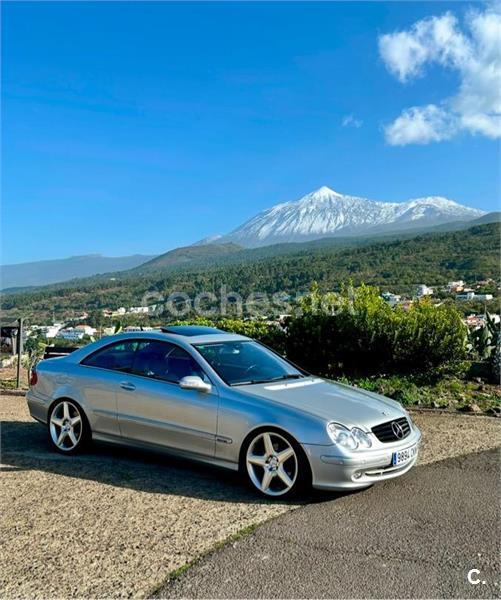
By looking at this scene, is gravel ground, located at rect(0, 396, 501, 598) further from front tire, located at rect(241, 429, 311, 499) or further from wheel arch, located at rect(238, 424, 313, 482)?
wheel arch, located at rect(238, 424, 313, 482)

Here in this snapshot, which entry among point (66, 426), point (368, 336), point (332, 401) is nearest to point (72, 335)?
point (368, 336)

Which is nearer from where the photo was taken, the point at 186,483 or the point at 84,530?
the point at 84,530

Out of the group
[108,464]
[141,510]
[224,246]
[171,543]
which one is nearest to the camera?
[171,543]

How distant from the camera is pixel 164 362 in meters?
6.10

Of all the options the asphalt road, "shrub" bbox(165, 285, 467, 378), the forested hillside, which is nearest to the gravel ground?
the asphalt road

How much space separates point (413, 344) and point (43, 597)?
8.02 metres

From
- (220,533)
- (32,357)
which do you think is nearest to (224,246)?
(32,357)

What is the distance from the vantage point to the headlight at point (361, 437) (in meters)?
4.93

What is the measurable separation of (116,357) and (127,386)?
0.49 meters

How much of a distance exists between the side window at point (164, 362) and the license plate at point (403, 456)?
1.79 metres

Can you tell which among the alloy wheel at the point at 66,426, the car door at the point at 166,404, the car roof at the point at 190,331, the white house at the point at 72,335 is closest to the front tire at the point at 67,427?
the alloy wheel at the point at 66,426

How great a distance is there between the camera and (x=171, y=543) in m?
4.10

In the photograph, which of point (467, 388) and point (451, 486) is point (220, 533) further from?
point (467, 388)

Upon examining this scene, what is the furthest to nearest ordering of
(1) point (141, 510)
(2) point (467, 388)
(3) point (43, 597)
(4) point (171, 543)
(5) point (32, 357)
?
(5) point (32, 357) < (2) point (467, 388) < (1) point (141, 510) < (4) point (171, 543) < (3) point (43, 597)
